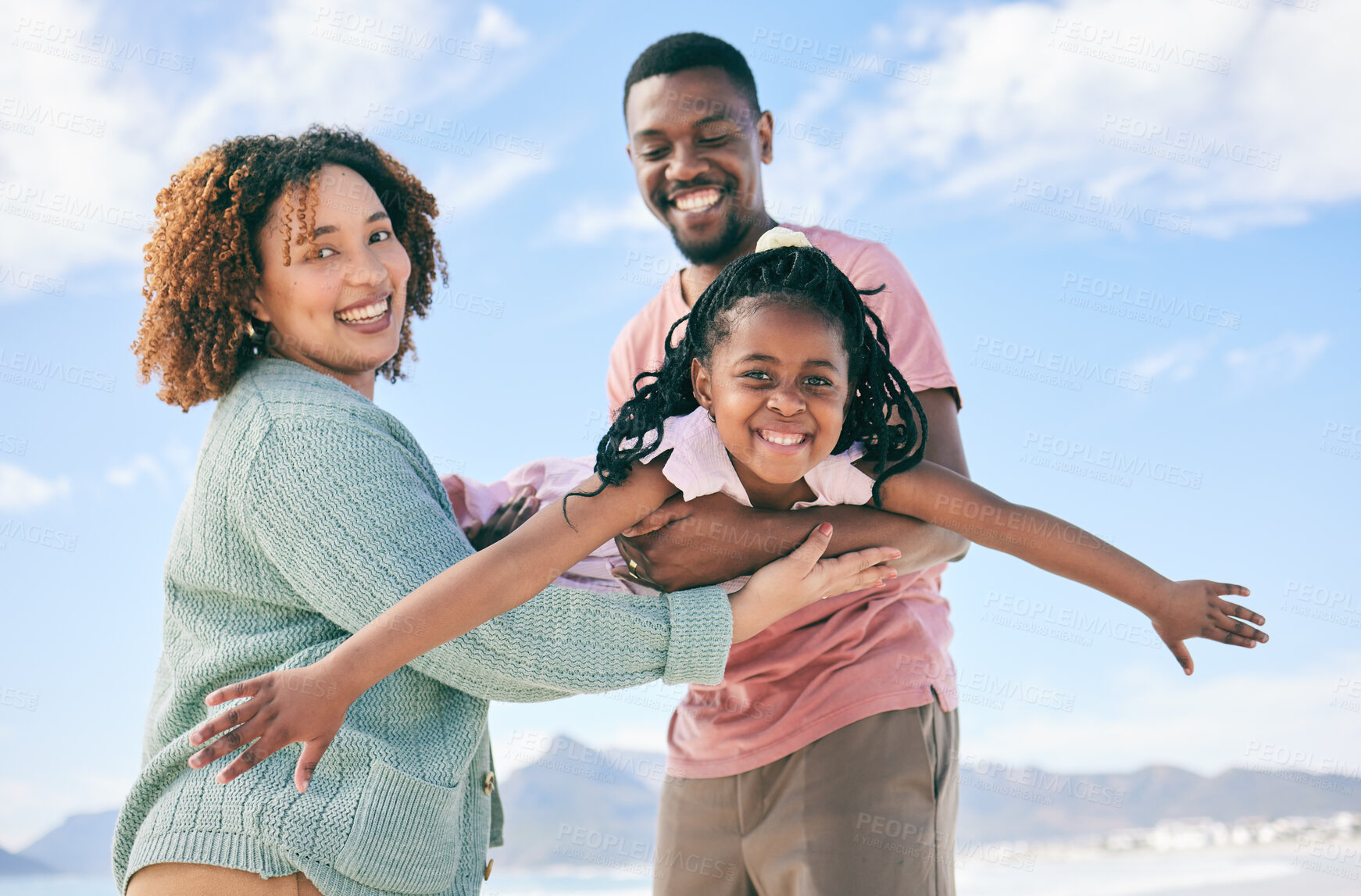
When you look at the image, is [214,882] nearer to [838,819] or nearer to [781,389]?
[838,819]

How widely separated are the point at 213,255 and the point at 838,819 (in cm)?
178

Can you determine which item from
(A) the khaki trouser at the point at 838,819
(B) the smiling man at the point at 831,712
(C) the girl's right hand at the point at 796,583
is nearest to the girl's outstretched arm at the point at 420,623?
(B) the smiling man at the point at 831,712

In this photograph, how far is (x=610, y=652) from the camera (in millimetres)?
1913

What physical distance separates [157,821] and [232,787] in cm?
17

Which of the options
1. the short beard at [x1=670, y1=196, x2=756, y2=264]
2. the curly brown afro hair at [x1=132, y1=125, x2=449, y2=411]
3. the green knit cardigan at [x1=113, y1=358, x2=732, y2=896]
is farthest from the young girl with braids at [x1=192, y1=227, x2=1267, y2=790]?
the curly brown afro hair at [x1=132, y1=125, x2=449, y2=411]

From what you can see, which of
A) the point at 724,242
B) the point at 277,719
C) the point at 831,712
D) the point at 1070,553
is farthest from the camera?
the point at 724,242

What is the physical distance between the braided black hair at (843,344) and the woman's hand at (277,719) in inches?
26.6

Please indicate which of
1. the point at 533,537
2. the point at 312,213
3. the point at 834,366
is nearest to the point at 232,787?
the point at 533,537

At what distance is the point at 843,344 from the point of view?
2.09 metres

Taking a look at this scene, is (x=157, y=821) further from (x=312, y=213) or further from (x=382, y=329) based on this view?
(x=312, y=213)

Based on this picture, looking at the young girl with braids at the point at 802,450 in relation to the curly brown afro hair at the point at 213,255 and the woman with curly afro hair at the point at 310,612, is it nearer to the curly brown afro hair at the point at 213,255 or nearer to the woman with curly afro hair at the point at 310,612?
the woman with curly afro hair at the point at 310,612

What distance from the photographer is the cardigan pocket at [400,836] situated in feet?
5.78

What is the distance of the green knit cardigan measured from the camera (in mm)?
1753

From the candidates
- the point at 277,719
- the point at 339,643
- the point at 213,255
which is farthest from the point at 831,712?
the point at 213,255
